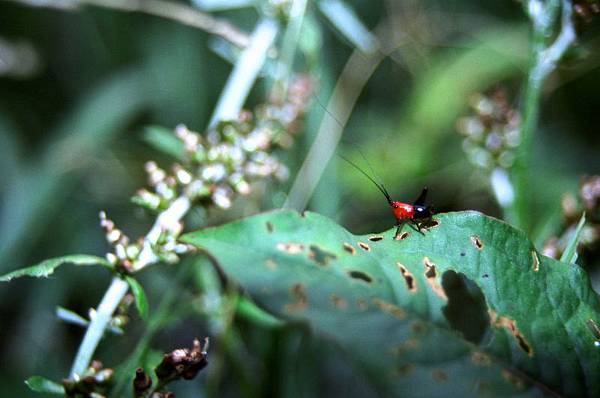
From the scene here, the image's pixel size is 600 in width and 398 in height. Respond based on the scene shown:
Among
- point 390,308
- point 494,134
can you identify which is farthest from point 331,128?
point 390,308

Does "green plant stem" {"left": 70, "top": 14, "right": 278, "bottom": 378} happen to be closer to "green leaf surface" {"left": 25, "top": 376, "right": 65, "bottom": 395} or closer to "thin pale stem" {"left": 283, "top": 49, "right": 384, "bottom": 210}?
"green leaf surface" {"left": 25, "top": 376, "right": 65, "bottom": 395}

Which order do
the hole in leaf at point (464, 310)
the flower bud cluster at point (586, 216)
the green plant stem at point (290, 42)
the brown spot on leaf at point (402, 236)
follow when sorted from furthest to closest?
the green plant stem at point (290, 42) < the hole in leaf at point (464, 310) < the flower bud cluster at point (586, 216) < the brown spot on leaf at point (402, 236)

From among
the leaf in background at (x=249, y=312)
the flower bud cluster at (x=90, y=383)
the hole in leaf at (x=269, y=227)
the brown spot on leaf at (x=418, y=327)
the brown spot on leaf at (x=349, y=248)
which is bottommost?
the flower bud cluster at (x=90, y=383)

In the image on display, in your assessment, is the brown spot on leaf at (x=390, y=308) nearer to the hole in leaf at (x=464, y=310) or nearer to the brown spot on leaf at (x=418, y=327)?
the brown spot on leaf at (x=418, y=327)

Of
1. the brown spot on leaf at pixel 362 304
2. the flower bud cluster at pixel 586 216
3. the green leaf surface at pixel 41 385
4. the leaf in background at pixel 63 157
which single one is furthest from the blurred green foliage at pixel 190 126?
the brown spot on leaf at pixel 362 304

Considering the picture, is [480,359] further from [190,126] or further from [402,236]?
[190,126]

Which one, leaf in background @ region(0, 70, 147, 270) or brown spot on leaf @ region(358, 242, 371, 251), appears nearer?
brown spot on leaf @ region(358, 242, 371, 251)

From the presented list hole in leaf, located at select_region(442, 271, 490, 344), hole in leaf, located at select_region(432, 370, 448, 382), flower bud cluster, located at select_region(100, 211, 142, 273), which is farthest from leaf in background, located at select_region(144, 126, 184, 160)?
hole in leaf, located at select_region(432, 370, 448, 382)
